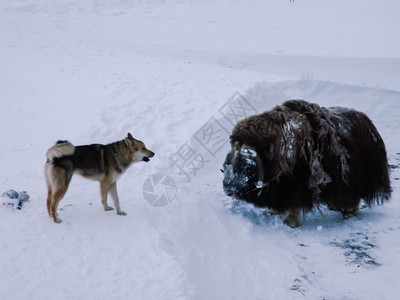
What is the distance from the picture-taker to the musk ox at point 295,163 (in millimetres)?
5477

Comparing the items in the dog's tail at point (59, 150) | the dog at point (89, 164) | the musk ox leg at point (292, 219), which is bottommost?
the musk ox leg at point (292, 219)

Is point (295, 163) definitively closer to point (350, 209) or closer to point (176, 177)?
point (350, 209)

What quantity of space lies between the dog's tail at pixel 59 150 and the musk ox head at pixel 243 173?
231 cm

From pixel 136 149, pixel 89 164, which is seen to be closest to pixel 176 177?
pixel 136 149

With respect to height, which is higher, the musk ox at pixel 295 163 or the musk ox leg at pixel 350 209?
the musk ox at pixel 295 163

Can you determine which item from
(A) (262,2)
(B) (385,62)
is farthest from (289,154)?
(A) (262,2)

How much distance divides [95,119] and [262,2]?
23993 millimetres

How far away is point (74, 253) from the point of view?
4184mm

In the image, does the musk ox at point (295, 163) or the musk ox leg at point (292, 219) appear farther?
the musk ox leg at point (292, 219)

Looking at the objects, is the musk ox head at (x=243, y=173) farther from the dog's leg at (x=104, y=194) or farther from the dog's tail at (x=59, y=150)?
the dog's tail at (x=59, y=150)

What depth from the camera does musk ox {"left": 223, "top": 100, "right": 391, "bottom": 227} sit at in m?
5.48

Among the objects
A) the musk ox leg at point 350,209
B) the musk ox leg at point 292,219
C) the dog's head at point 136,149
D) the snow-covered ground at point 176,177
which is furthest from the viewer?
the dog's head at point 136,149

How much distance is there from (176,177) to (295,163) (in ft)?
7.84

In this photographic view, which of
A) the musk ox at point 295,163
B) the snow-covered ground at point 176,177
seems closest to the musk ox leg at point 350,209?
the musk ox at point 295,163
